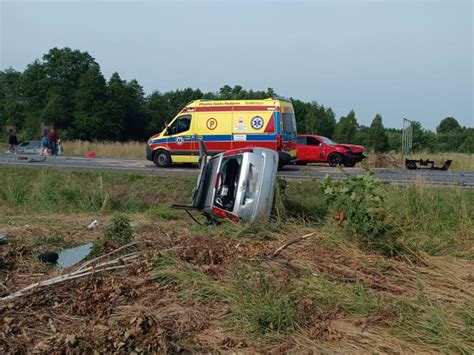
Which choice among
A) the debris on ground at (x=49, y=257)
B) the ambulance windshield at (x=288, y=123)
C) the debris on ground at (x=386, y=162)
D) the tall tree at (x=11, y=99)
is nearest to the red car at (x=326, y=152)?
the debris on ground at (x=386, y=162)

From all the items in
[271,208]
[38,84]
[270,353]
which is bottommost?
[270,353]

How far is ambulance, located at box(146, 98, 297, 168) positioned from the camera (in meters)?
19.3

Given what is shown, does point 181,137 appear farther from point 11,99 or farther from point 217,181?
point 11,99

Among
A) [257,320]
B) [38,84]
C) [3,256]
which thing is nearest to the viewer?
[257,320]

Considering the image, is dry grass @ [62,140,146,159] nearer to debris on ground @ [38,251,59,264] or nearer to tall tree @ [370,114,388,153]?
tall tree @ [370,114,388,153]

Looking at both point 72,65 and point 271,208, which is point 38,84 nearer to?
point 72,65

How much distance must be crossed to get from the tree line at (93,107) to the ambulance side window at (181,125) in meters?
31.4

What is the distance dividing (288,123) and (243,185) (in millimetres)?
11877

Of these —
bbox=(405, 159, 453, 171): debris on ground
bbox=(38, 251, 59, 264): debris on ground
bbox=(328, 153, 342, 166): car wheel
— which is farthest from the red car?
bbox=(38, 251, 59, 264): debris on ground

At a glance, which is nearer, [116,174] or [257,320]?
[257,320]

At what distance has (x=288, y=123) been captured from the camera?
Result: 20016mm

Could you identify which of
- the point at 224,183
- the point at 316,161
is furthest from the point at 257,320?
the point at 316,161

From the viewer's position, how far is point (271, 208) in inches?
337

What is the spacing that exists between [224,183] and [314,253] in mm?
3188
